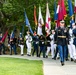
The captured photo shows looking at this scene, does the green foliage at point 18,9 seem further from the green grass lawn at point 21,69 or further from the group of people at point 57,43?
the green grass lawn at point 21,69

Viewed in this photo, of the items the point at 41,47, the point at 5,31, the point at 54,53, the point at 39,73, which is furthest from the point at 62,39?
the point at 5,31

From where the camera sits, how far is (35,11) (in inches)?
1150

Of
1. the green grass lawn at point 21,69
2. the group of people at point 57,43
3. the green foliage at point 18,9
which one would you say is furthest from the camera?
the green foliage at point 18,9

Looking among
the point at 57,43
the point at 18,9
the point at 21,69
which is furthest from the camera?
the point at 18,9

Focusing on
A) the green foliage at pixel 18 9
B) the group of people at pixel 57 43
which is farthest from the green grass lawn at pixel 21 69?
the green foliage at pixel 18 9

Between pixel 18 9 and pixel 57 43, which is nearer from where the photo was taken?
pixel 57 43

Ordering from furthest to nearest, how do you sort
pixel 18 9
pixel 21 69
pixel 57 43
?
pixel 18 9, pixel 57 43, pixel 21 69

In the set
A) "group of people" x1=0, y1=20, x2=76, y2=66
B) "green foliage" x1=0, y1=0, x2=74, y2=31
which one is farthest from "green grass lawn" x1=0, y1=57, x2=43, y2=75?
"green foliage" x1=0, y1=0, x2=74, y2=31

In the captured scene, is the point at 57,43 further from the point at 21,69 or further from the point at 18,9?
the point at 18,9

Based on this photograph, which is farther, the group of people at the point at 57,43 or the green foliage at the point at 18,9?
the green foliage at the point at 18,9

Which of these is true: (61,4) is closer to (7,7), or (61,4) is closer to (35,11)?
(35,11)


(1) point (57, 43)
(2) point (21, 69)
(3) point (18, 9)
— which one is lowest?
(2) point (21, 69)

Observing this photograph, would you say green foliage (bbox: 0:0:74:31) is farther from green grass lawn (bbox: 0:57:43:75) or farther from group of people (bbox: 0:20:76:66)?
green grass lawn (bbox: 0:57:43:75)

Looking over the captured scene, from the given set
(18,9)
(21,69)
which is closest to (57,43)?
(21,69)
